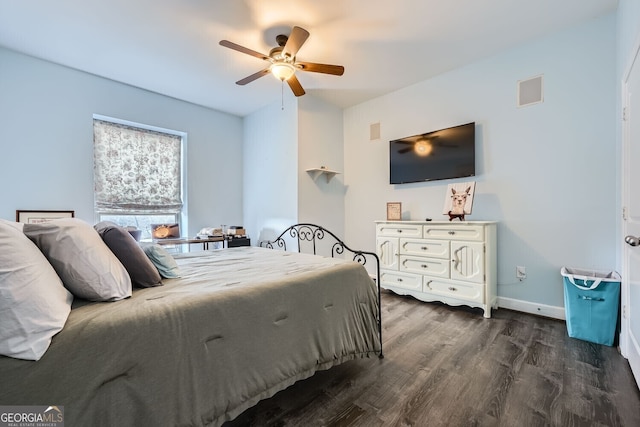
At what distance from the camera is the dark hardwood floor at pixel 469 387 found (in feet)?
4.54

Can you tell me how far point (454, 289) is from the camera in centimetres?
292

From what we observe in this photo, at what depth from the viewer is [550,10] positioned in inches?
93.0

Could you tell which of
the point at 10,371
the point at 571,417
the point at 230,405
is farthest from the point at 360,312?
the point at 10,371

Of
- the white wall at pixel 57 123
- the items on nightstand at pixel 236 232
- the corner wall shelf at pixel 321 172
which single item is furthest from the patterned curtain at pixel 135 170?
the corner wall shelf at pixel 321 172

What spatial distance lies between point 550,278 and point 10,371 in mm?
3695

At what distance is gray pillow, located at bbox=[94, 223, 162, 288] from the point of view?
1333 mm

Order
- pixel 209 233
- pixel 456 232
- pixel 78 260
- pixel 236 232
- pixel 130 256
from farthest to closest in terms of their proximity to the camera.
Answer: pixel 236 232, pixel 209 233, pixel 456 232, pixel 130 256, pixel 78 260

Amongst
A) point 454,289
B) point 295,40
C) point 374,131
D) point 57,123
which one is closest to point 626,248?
point 454,289

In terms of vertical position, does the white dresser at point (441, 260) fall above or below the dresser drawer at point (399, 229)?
below

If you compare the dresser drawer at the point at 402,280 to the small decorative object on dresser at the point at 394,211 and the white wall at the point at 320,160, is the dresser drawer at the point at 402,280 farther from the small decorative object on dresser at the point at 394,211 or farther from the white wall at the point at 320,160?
the white wall at the point at 320,160

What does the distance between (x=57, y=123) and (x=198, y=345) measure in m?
3.59

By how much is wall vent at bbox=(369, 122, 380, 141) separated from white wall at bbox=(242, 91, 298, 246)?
46.2 inches

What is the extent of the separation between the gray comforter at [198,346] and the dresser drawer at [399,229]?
5.35 ft

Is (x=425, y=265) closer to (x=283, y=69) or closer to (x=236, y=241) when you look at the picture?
(x=283, y=69)
